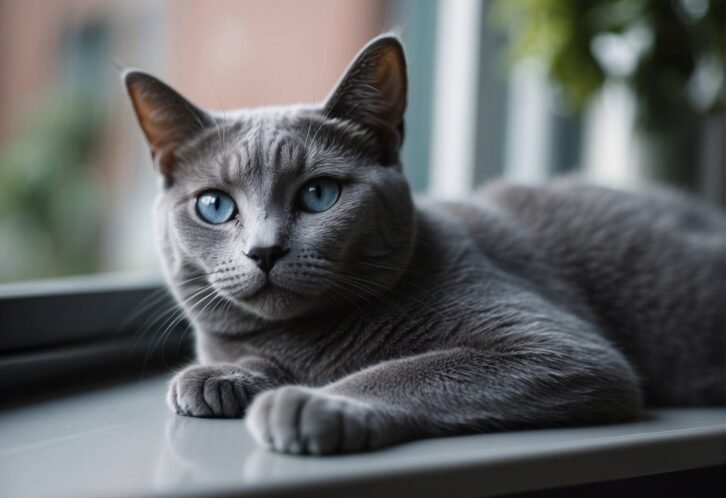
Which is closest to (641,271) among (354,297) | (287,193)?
(354,297)

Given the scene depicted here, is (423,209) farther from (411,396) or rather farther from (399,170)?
(411,396)

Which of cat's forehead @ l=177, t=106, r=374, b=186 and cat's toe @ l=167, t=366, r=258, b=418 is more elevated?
cat's forehead @ l=177, t=106, r=374, b=186

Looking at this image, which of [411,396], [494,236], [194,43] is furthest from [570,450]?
[194,43]

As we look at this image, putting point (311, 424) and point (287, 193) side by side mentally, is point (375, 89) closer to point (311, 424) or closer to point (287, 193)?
point (287, 193)

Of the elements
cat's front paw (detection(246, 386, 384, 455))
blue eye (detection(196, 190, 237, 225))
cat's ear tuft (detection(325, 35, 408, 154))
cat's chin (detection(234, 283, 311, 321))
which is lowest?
cat's front paw (detection(246, 386, 384, 455))

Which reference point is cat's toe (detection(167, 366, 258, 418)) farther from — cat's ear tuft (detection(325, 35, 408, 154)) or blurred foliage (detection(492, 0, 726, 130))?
blurred foliage (detection(492, 0, 726, 130))

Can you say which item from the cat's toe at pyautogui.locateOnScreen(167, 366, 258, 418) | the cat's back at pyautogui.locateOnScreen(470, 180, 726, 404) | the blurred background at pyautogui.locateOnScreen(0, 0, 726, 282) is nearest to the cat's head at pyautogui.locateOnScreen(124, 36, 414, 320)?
the cat's toe at pyautogui.locateOnScreen(167, 366, 258, 418)

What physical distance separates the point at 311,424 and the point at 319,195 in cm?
37

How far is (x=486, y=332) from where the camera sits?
40.6 inches

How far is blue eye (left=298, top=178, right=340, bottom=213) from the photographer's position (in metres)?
1.02

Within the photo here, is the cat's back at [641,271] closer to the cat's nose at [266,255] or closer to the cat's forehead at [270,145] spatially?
the cat's forehead at [270,145]

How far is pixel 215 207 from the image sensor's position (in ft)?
3.51

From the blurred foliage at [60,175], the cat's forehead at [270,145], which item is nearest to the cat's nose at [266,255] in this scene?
the cat's forehead at [270,145]

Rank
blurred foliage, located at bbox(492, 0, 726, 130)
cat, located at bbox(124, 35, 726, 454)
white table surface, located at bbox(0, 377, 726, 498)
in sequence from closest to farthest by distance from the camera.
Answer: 1. white table surface, located at bbox(0, 377, 726, 498)
2. cat, located at bbox(124, 35, 726, 454)
3. blurred foliage, located at bbox(492, 0, 726, 130)
